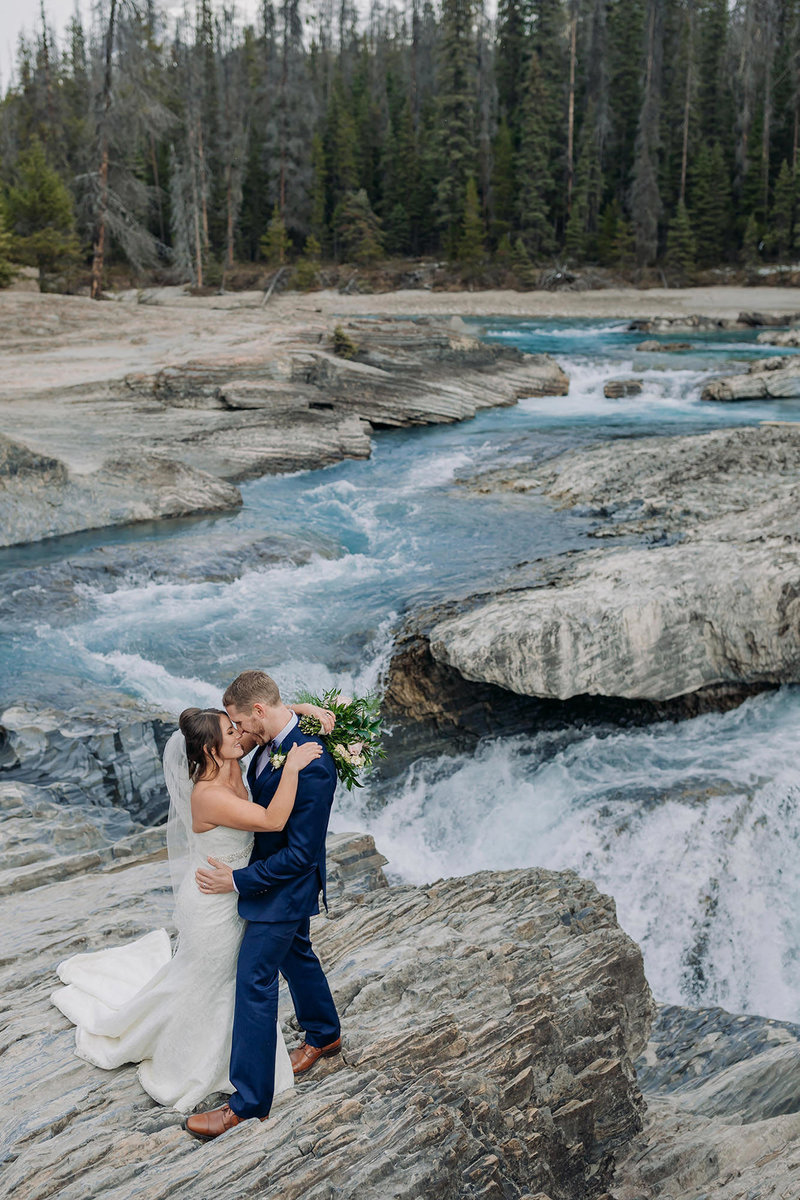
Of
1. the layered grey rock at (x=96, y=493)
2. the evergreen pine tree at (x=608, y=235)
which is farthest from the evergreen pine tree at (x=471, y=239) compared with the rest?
the layered grey rock at (x=96, y=493)

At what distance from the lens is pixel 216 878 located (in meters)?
3.36

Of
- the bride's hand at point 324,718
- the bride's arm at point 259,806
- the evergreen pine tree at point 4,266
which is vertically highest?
the evergreen pine tree at point 4,266

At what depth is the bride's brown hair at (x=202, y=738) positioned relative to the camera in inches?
132

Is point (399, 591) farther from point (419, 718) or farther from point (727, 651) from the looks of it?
point (727, 651)

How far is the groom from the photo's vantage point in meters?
3.35

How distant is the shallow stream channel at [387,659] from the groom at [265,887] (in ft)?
12.4

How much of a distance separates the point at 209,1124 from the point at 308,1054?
46cm

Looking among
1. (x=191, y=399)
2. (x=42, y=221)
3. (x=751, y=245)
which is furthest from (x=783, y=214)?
(x=191, y=399)

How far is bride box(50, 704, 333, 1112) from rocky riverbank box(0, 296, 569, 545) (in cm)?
1035

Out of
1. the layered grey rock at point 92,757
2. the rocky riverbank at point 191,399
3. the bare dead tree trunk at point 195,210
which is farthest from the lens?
the bare dead tree trunk at point 195,210

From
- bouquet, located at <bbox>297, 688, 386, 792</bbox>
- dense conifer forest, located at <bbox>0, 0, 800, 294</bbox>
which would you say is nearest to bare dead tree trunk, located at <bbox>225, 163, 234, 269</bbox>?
dense conifer forest, located at <bbox>0, 0, 800, 294</bbox>

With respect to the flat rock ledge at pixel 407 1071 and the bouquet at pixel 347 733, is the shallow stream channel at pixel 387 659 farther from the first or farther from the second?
the bouquet at pixel 347 733

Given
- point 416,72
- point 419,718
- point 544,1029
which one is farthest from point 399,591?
point 416,72

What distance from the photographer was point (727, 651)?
8.22 m
